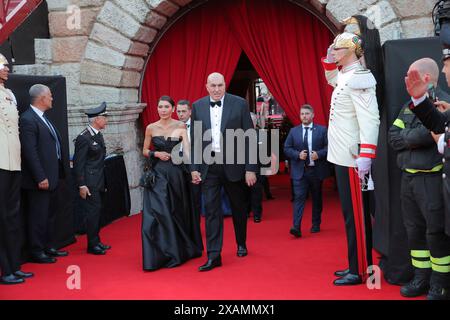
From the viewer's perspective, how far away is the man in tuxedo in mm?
4648

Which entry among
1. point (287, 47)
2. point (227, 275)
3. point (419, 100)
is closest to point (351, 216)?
point (227, 275)

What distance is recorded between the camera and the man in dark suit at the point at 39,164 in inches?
202

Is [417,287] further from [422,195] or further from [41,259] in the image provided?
[41,259]

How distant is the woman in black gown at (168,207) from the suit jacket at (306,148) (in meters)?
1.43

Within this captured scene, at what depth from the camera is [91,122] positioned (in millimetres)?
5762

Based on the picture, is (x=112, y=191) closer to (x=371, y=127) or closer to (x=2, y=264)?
(x=2, y=264)

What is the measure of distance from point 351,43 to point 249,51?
12.4ft

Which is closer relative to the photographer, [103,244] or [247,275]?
[247,275]

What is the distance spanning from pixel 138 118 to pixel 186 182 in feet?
9.92

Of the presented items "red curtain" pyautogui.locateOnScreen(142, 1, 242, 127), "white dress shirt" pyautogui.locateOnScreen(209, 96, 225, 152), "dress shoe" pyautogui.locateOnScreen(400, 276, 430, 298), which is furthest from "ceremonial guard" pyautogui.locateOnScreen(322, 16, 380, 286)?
"red curtain" pyautogui.locateOnScreen(142, 1, 242, 127)

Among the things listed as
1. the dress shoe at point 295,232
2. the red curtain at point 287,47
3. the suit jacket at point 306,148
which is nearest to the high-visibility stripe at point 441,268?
the dress shoe at point 295,232

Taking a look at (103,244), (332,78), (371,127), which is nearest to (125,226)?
(103,244)

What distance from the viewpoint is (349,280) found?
13.9ft

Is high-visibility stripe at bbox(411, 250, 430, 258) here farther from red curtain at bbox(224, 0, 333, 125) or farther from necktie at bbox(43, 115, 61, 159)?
red curtain at bbox(224, 0, 333, 125)
